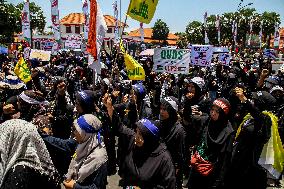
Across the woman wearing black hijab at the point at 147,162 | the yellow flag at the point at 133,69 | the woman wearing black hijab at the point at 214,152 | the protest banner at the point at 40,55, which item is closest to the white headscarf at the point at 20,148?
the woman wearing black hijab at the point at 147,162

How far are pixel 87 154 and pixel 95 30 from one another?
2821 millimetres

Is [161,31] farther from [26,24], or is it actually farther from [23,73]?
[23,73]

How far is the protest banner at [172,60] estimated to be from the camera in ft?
27.1

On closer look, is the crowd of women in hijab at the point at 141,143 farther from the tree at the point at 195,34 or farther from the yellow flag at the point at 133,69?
the tree at the point at 195,34

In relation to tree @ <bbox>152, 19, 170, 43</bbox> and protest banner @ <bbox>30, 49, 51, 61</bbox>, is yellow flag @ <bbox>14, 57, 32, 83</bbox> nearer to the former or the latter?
protest banner @ <bbox>30, 49, 51, 61</bbox>

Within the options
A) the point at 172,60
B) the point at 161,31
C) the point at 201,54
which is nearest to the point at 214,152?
the point at 172,60

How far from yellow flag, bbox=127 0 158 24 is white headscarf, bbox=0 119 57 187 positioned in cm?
362

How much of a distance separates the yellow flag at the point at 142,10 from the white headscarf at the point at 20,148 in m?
3.62

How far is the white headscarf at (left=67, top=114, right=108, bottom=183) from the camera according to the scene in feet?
9.58

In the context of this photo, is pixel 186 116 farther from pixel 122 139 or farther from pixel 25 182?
pixel 25 182

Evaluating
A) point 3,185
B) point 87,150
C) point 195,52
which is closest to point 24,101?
point 87,150

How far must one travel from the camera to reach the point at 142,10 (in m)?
5.80

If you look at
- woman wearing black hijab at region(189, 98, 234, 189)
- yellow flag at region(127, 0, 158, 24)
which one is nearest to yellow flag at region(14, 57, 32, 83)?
yellow flag at region(127, 0, 158, 24)

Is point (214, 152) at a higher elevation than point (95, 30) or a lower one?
lower
